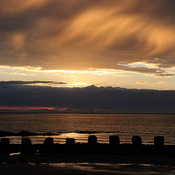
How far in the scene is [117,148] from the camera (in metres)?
27.4

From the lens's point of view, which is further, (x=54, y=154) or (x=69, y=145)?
(x=69, y=145)

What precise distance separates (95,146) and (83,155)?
13.6 feet

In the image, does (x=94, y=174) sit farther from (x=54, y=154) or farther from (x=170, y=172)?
(x=54, y=154)

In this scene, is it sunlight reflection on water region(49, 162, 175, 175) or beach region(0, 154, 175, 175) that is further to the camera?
sunlight reflection on water region(49, 162, 175, 175)

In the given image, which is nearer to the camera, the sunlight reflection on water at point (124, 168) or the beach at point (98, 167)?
the beach at point (98, 167)

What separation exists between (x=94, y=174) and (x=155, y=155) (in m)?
10.2

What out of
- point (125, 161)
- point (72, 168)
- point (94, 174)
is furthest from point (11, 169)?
point (125, 161)

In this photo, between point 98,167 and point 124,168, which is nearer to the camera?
point 124,168

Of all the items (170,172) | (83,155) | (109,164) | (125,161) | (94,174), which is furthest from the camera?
(83,155)

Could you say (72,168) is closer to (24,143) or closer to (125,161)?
(125,161)

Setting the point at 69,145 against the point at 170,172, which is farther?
the point at 69,145

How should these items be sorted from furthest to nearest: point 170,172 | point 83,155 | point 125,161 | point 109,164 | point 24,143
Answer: point 24,143 → point 83,155 → point 125,161 → point 109,164 → point 170,172

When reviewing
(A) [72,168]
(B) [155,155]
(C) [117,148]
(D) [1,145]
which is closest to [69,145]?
(C) [117,148]

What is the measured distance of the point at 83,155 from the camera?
24.4 meters
